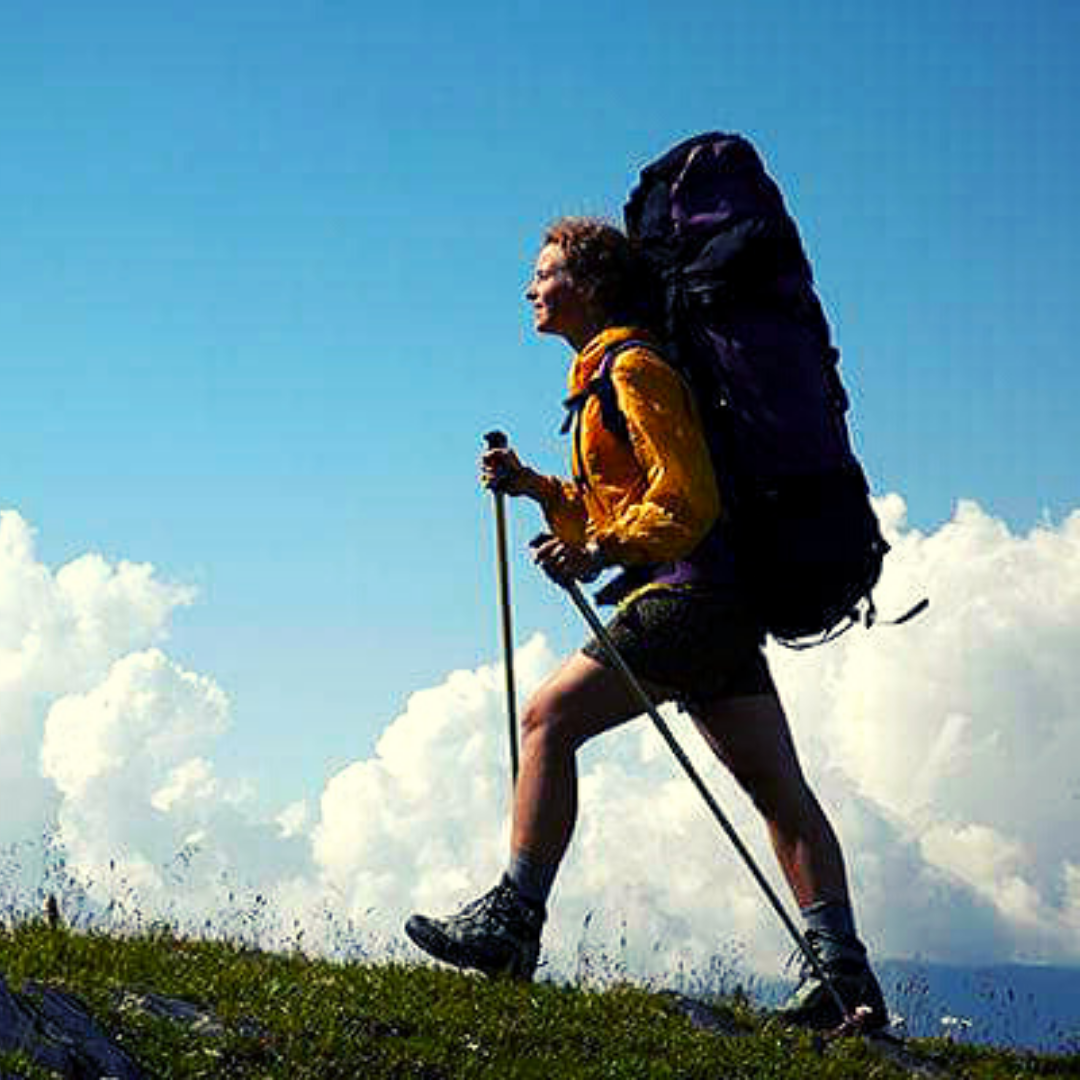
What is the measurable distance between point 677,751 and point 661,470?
1479 mm

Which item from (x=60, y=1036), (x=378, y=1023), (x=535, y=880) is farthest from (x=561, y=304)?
(x=60, y=1036)

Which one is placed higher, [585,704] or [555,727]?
[585,704]

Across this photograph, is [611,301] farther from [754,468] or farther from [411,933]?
[411,933]

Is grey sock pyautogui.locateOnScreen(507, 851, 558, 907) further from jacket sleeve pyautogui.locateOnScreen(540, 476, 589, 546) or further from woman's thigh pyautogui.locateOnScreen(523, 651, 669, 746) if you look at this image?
jacket sleeve pyautogui.locateOnScreen(540, 476, 589, 546)

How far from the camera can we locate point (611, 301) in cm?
1027

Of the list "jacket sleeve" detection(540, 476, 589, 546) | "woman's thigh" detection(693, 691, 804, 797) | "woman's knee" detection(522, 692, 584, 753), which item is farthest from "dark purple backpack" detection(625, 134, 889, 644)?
"woman's knee" detection(522, 692, 584, 753)

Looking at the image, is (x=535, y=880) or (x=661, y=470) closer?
(x=661, y=470)

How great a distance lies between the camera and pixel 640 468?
9.97 meters

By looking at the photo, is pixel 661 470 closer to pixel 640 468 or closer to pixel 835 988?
pixel 640 468

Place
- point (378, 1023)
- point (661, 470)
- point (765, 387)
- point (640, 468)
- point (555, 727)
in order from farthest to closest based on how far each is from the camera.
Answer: point (555, 727) → point (640, 468) → point (765, 387) → point (661, 470) → point (378, 1023)

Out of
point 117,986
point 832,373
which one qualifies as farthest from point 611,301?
point 117,986

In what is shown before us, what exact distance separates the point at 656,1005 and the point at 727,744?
4.85 ft

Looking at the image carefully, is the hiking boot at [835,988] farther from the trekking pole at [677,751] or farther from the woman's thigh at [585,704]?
the woman's thigh at [585,704]

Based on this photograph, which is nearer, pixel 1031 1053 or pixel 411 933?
pixel 411 933
